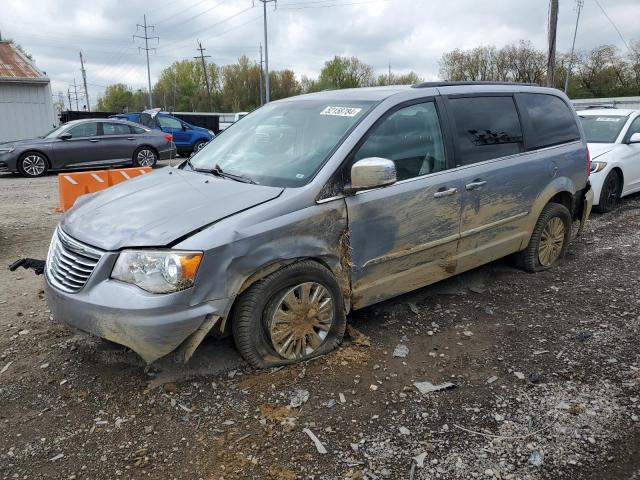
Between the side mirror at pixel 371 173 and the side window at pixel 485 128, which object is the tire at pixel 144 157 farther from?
the side mirror at pixel 371 173

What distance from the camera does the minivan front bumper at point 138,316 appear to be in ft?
9.60

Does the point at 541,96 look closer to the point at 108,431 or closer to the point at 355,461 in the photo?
the point at 355,461

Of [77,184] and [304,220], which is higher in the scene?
[304,220]

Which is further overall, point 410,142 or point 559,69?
point 559,69

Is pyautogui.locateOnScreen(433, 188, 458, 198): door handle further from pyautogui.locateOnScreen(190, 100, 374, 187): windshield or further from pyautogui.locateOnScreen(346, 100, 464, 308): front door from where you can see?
pyautogui.locateOnScreen(190, 100, 374, 187): windshield

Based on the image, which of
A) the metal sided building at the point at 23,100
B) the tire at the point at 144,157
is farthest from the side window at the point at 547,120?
the metal sided building at the point at 23,100

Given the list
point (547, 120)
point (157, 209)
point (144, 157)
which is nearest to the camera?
point (157, 209)

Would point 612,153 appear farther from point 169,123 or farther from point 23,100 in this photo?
point 23,100

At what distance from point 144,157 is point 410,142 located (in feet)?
43.5

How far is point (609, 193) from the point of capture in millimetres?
8461

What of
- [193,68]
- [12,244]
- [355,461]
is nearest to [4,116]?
[12,244]

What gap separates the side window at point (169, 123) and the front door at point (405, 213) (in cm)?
1735

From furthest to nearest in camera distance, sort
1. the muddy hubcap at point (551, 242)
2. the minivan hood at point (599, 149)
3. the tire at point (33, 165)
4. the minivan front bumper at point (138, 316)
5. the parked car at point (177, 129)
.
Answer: the parked car at point (177, 129)
the tire at point (33, 165)
the minivan hood at point (599, 149)
the muddy hubcap at point (551, 242)
the minivan front bumper at point (138, 316)

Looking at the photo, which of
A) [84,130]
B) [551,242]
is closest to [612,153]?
[551,242]
